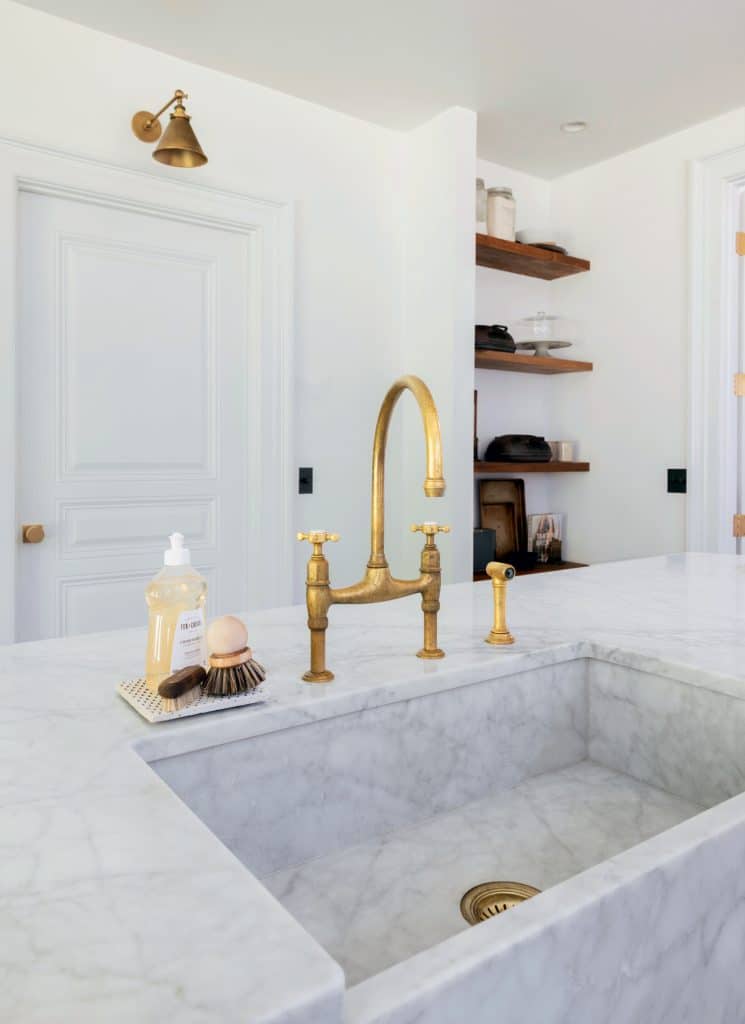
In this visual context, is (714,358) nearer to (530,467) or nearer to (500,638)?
(530,467)

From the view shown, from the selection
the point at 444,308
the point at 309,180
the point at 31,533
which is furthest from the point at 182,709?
the point at 309,180

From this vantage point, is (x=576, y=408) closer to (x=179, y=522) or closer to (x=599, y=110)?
(x=599, y=110)

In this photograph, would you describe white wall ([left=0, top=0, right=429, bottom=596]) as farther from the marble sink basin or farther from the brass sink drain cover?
the brass sink drain cover

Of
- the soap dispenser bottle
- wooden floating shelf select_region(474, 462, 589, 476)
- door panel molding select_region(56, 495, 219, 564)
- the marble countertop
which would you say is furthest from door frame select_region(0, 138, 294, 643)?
the soap dispenser bottle

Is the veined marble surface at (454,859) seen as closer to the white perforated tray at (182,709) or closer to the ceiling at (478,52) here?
the white perforated tray at (182,709)

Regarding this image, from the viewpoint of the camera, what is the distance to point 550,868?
0.76 metres

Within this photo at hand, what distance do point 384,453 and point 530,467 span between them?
2.32m

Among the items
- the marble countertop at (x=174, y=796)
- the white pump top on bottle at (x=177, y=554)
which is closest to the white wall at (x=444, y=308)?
the marble countertop at (x=174, y=796)

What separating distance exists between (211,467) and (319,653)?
1.94 m

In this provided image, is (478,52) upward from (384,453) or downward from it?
upward

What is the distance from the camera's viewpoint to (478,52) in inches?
94.6

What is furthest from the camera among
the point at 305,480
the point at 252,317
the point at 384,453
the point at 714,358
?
the point at 714,358

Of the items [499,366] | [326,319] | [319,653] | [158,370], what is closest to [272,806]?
[319,653]

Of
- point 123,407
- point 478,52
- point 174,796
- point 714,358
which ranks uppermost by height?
point 478,52
